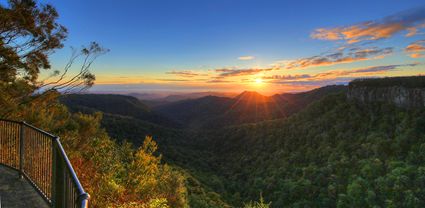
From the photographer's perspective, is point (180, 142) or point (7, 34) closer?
point (7, 34)

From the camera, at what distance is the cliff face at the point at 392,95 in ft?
199

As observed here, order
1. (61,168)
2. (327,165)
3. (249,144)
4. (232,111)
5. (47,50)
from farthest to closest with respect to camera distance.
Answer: (232,111), (249,144), (327,165), (47,50), (61,168)

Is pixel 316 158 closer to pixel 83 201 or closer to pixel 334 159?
pixel 334 159

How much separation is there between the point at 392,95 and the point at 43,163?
247 ft

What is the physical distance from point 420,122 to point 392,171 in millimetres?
16273

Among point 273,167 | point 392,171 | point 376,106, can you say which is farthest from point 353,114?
point 392,171

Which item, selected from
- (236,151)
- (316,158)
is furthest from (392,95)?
(236,151)

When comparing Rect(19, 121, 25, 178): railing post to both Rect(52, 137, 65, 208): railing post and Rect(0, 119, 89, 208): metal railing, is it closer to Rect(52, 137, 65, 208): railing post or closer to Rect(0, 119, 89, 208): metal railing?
Rect(0, 119, 89, 208): metal railing

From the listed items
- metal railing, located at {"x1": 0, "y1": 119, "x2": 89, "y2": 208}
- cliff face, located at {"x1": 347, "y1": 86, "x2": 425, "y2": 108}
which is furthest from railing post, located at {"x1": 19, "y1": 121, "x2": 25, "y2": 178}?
cliff face, located at {"x1": 347, "y1": 86, "x2": 425, "y2": 108}

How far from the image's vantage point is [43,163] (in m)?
5.84

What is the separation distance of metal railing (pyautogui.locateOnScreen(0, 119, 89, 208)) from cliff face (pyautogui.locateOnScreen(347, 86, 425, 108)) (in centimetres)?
6959

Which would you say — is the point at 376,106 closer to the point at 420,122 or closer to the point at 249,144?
the point at 420,122

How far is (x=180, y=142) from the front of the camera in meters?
103

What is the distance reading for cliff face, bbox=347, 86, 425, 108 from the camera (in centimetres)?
6070
